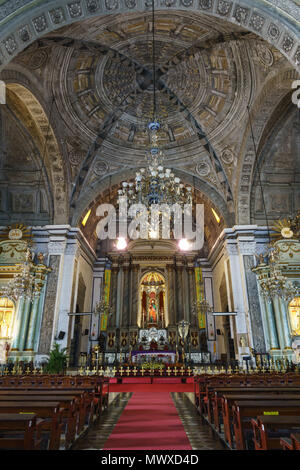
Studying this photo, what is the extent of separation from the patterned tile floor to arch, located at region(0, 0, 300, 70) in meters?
7.35

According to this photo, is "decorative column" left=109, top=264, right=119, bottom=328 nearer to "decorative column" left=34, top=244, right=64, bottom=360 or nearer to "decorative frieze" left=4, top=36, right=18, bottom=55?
"decorative column" left=34, top=244, right=64, bottom=360

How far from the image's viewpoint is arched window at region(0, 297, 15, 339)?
41.6 ft

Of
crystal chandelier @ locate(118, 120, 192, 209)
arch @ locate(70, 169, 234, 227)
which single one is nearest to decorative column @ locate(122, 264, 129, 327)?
arch @ locate(70, 169, 234, 227)

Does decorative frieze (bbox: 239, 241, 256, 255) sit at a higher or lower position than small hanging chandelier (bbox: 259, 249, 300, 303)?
higher

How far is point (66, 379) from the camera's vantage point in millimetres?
6293

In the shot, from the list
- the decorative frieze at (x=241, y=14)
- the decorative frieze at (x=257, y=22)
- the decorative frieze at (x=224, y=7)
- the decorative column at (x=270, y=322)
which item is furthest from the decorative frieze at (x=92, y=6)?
the decorative column at (x=270, y=322)

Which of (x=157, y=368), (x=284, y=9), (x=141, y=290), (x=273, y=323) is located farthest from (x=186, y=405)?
(x=141, y=290)

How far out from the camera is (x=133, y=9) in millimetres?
7391

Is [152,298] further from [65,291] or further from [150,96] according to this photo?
[150,96]

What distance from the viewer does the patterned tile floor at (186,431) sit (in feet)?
11.0

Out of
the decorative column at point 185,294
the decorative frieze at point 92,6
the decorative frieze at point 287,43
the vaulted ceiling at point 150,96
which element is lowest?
the decorative column at point 185,294

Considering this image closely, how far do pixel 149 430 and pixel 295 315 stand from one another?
10823mm

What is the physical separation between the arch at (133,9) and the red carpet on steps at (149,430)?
24.5ft

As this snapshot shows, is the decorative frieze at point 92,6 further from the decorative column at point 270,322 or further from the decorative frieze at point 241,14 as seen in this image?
the decorative column at point 270,322
